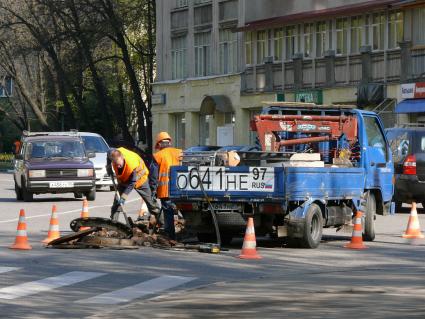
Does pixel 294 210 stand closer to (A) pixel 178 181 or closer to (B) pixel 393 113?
(A) pixel 178 181

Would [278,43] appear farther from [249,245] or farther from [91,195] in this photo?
[249,245]

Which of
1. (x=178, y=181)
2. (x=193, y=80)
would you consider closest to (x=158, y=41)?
(x=193, y=80)

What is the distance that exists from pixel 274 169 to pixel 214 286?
4706 mm

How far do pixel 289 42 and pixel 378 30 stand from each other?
21.4ft

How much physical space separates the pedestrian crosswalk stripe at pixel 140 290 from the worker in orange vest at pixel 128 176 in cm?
567

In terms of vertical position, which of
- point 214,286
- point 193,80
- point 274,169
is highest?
point 193,80

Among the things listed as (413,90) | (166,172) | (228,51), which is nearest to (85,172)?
(166,172)

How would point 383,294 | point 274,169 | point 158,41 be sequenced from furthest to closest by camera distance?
1. point 158,41
2. point 274,169
3. point 383,294

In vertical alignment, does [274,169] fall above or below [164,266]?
above

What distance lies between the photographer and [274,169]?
19.3m

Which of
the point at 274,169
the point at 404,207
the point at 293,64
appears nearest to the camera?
the point at 274,169

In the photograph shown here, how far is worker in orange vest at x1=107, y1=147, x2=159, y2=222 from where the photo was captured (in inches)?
839

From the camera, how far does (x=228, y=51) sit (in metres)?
60.3

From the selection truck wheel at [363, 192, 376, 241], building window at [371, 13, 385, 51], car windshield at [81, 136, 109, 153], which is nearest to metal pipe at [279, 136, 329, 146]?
truck wheel at [363, 192, 376, 241]
